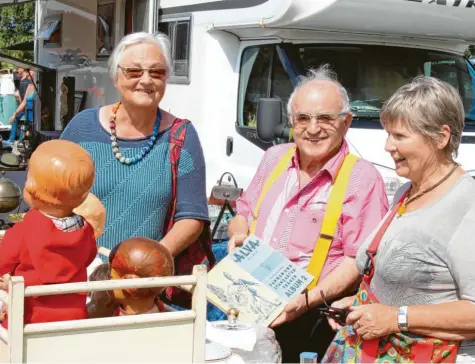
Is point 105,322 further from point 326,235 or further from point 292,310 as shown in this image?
point 326,235

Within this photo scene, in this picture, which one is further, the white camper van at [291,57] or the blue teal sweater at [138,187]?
the white camper van at [291,57]

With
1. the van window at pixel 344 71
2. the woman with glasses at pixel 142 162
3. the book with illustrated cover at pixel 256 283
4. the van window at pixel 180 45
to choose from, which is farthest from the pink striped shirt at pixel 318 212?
the van window at pixel 180 45

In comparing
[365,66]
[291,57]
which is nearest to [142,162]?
[291,57]

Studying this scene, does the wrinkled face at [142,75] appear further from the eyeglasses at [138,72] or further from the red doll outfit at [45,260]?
the red doll outfit at [45,260]

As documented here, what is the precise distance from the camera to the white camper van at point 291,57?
215 inches

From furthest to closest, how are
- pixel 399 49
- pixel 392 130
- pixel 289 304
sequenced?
pixel 399 49 → pixel 289 304 → pixel 392 130

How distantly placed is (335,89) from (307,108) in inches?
5.5

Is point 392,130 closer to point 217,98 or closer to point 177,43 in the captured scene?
point 217,98

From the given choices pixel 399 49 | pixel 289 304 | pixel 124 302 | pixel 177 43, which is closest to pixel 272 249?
pixel 289 304

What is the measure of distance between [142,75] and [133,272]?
1181 mm

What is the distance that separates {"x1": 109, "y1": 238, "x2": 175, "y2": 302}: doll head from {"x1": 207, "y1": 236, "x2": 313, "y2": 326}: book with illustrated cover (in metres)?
0.65

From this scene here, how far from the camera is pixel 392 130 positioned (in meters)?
2.44

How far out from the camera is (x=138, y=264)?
2072mm

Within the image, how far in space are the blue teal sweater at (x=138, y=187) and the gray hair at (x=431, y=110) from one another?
3.31 feet
